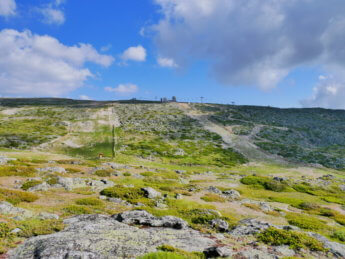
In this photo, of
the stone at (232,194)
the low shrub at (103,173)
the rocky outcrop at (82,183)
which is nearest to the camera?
the rocky outcrop at (82,183)

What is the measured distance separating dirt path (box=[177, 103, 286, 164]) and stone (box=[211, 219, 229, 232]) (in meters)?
60.8

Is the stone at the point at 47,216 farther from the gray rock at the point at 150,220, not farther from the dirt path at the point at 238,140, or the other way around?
the dirt path at the point at 238,140

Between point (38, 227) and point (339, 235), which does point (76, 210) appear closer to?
point (38, 227)

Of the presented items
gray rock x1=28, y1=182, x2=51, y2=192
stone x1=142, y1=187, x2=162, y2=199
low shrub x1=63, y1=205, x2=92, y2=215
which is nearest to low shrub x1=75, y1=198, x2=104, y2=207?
low shrub x1=63, y1=205, x2=92, y2=215

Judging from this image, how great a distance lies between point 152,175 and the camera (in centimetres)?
3984

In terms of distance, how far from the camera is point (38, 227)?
14.5 m

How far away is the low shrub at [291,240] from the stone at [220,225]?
104 inches

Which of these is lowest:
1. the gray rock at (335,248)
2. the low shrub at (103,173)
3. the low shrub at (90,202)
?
the low shrub at (103,173)

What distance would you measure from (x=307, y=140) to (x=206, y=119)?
1945 inches

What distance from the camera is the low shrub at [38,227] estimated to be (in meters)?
13.8

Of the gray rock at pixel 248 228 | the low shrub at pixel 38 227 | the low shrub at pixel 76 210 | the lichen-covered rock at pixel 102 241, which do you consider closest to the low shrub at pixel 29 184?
the low shrub at pixel 76 210

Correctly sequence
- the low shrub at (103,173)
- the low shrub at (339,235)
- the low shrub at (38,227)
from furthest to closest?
the low shrub at (103,173)
the low shrub at (339,235)
the low shrub at (38,227)

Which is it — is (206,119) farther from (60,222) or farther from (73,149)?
(60,222)

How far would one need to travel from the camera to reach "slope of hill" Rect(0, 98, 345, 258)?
44.5 ft
